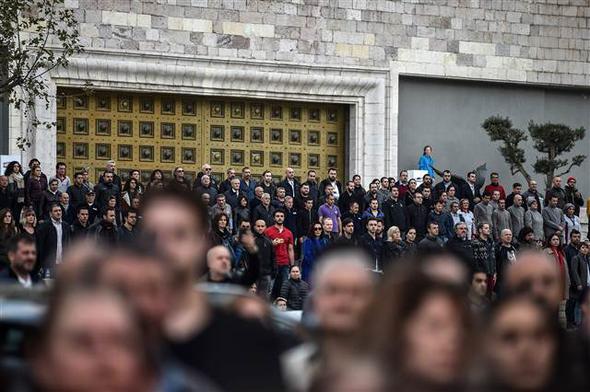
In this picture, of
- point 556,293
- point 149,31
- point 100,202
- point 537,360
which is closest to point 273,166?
point 149,31

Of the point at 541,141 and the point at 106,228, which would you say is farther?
the point at 541,141

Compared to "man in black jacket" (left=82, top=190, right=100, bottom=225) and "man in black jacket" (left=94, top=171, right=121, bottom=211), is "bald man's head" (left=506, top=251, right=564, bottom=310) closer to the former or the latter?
"man in black jacket" (left=82, top=190, right=100, bottom=225)

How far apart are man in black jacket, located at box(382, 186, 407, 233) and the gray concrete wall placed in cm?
913

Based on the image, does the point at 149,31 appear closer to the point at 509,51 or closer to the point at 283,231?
the point at 509,51

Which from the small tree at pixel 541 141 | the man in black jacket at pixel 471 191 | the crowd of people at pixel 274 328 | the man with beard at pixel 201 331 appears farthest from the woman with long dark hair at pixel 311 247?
the man with beard at pixel 201 331

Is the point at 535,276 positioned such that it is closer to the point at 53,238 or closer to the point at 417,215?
the point at 53,238

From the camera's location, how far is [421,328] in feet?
16.2

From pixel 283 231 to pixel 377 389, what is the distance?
2052cm

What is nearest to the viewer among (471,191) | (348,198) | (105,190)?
(105,190)

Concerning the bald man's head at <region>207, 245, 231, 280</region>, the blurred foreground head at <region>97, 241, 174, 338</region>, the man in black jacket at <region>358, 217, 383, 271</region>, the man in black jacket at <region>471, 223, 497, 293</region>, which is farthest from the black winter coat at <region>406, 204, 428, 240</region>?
the blurred foreground head at <region>97, 241, 174, 338</region>

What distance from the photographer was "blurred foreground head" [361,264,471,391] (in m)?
4.76

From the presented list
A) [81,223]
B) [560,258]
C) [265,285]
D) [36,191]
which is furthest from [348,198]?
Answer: [265,285]

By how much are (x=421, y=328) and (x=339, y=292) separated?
1.31 meters

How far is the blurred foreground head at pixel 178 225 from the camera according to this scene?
5699mm
